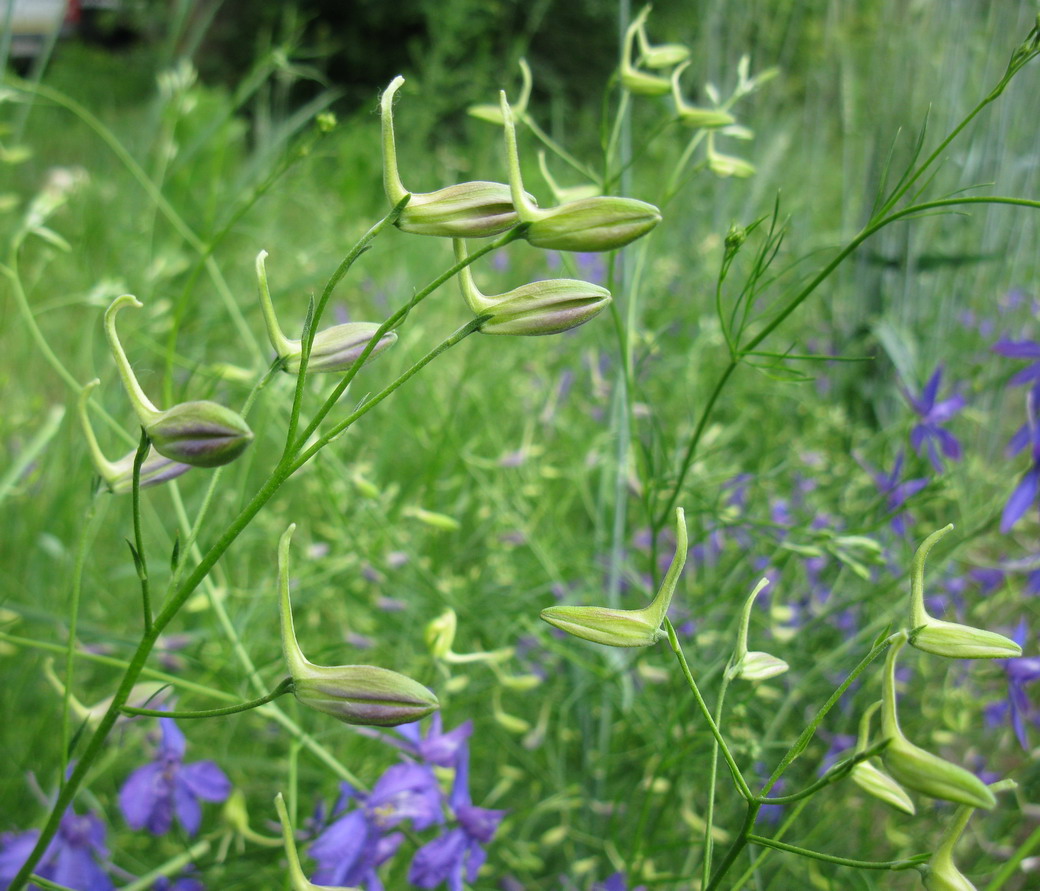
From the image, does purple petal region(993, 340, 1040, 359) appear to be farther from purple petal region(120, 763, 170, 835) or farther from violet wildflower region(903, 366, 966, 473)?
purple petal region(120, 763, 170, 835)

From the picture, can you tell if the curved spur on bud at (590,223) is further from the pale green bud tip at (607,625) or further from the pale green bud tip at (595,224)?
the pale green bud tip at (607,625)

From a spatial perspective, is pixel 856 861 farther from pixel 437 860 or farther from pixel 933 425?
pixel 933 425

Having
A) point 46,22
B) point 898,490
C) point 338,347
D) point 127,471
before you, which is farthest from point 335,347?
point 46,22

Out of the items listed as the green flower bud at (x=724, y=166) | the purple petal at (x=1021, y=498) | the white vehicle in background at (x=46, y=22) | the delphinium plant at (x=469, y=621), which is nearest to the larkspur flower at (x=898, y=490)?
the delphinium plant at (x=469, y=621)

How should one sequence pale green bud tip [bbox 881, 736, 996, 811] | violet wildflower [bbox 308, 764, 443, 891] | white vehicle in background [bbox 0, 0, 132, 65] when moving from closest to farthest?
pale green bud tip [bbox 881, 736, 996, 811]
violet wildflower [bbox 308, 764, 443, 891]
white vehicle in background [bbox 0, 0, 132, 65]

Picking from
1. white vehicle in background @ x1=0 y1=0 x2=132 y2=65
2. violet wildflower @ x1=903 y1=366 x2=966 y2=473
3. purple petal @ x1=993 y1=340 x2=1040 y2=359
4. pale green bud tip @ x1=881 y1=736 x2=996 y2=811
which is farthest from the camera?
white vehicle in background @ x1=0 y1=0 x2=132 y2=65

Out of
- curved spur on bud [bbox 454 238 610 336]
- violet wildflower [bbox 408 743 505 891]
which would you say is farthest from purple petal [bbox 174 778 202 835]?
curved spur on bud [bbox 454 238 610 336]
